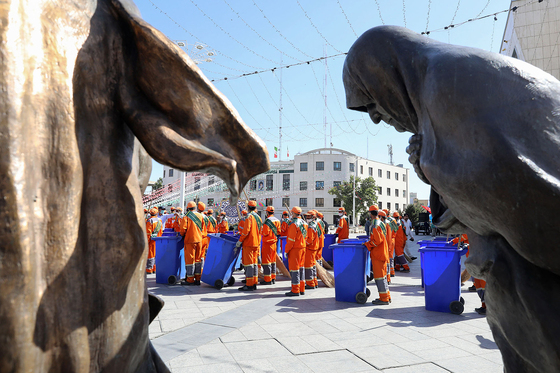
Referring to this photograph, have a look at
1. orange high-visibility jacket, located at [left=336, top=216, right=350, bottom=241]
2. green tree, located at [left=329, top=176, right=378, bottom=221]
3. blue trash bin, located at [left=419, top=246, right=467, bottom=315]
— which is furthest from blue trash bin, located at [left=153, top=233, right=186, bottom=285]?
green tree, located at [left=329, top=176, right=378, bottom=221]

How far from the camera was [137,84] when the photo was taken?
0.89m

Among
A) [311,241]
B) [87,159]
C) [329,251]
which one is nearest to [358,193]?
[329,251]

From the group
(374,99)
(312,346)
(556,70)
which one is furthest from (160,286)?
(556,70)

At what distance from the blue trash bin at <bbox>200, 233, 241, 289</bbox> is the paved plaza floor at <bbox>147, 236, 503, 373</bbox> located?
0.83 meters

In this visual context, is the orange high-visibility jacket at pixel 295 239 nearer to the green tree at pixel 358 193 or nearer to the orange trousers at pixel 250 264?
the orange trousers at pixel 250 264

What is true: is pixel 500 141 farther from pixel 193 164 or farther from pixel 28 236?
pixel 28 236

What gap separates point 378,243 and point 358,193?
40.4 m

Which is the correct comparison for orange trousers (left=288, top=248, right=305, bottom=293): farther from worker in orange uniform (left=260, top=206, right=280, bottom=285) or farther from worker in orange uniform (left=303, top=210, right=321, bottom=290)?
worker in orange uniform (left=260, top=206, right=280, bottom=285)

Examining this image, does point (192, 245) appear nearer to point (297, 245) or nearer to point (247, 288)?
point (247, 288)

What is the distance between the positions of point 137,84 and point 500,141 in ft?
2.86

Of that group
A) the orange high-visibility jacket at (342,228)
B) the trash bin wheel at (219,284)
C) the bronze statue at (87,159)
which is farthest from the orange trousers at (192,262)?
the bronze statue at (87,159)

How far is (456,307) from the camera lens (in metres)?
6.32

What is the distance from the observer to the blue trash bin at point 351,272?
23.4 ft

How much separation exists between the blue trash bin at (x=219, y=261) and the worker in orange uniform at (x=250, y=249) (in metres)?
0.24
